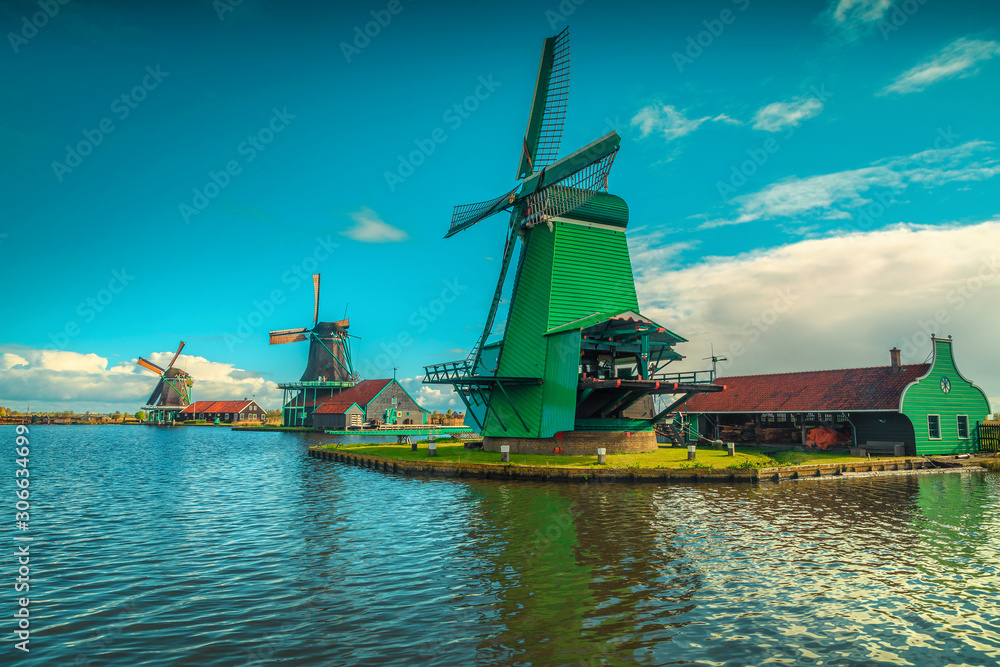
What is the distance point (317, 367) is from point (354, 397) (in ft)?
48.0

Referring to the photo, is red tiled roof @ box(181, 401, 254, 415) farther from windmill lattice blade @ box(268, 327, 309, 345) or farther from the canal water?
the canal water

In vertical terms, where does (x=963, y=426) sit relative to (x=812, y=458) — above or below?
above

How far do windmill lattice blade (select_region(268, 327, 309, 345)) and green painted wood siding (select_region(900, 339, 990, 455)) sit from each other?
298ft

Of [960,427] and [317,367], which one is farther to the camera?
[317,367]

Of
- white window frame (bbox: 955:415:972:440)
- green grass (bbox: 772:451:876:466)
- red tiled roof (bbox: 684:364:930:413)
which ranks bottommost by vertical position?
green grass (bbox: 772:451:876:466)

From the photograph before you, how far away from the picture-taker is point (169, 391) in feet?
420

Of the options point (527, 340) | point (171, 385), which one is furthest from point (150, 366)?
point (527, 340)

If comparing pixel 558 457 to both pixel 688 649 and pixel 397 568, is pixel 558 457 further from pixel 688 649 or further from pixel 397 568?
pixel 688 649

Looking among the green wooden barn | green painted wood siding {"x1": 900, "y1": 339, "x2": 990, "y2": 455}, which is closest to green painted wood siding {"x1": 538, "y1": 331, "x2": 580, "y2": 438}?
the green wooden barn

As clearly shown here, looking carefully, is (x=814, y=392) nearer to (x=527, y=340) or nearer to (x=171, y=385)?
(x=527, y=340)

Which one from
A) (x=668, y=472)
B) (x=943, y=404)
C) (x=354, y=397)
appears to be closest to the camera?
(x=668, y=472)

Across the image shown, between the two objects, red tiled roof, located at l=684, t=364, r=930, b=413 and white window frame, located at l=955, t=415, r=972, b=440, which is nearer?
red tiled roof, located at l=684, t=364, r=930, b=413

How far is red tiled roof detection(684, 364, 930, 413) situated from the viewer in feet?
109

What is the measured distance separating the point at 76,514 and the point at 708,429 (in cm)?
4026
